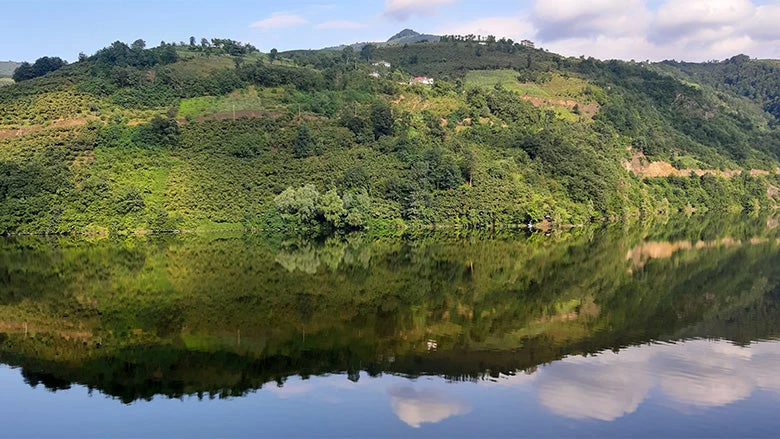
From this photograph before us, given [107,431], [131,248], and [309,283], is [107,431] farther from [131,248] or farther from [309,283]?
[131,248]

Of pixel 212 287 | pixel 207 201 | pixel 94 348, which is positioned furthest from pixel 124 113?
Answer: pixel 94 348

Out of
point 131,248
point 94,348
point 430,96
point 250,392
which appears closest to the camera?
point 250,392

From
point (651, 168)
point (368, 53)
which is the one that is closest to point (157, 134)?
point (651, 168)

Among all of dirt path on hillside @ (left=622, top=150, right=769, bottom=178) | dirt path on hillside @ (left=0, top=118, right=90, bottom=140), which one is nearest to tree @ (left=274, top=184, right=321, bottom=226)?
dirt path on hillside @ (left=0, top=118, right=90, bottom=140)

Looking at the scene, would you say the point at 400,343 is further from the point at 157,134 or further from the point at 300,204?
the point at 157,134

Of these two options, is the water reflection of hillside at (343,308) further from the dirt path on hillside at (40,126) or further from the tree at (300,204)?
the dirt path on hillside at (40,126)

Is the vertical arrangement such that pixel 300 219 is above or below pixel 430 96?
below

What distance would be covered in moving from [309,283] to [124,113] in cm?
5337

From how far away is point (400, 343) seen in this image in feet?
81.7

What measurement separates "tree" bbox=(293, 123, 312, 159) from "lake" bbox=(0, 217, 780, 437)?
2897 cm

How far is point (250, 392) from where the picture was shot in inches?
789

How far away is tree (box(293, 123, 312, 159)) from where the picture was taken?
75375mm

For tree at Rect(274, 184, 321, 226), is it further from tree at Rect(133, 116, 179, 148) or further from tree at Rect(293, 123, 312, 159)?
tree at Rect(133, 116, 179, 148)

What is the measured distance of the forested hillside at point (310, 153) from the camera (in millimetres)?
68062
